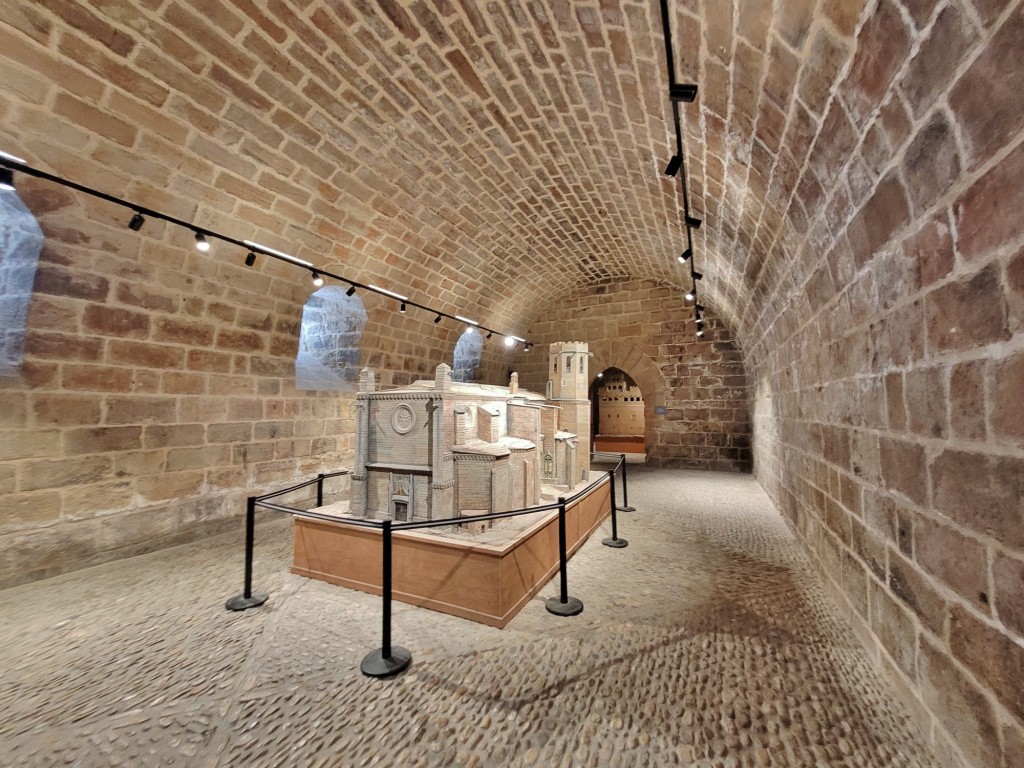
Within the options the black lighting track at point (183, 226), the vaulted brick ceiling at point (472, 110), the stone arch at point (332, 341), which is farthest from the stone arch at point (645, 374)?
the stone arch at point (332, 341)

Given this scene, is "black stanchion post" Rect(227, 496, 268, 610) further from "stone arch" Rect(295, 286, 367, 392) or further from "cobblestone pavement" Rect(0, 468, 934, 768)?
"stone arch" Rect(295, 286, 367, 392)

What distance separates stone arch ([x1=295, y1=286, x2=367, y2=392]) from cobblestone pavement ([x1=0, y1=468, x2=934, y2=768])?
3675 millimetres

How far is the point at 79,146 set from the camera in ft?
11.2

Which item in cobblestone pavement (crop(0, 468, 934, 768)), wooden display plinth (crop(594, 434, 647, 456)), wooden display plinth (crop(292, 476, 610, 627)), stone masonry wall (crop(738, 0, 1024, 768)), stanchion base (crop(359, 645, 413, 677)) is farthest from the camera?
wooden display plinth (crop(594, 434, 647, 456))

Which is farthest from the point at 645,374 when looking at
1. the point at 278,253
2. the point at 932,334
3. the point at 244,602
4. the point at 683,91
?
the point at 244,602

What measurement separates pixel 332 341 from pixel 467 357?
12.6 feet

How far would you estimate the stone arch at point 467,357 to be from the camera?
1051 cm

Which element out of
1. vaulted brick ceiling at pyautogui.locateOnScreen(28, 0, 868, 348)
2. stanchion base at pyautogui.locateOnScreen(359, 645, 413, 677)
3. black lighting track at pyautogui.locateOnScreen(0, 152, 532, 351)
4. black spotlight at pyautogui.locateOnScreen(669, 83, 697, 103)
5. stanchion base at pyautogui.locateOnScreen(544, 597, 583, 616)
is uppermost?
vaulted brick ceiling at pyautogui.locateOnScreen(28, 0, 868, 348)

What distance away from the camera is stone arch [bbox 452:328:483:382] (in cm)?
1051

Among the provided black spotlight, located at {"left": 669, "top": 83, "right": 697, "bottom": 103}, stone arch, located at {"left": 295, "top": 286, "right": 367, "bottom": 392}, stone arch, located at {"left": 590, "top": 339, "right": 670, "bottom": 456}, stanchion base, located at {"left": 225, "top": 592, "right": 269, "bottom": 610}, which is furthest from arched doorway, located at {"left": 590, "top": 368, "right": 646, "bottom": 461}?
stanchion base, located at {"left": 225, "top": 592, "right": 269, "bottom": 610}

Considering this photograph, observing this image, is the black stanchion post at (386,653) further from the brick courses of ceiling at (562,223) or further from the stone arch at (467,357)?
the stone arch at (467,357)

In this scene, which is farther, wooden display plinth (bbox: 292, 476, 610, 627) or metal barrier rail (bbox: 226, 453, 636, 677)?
wooden display plinth (bbox: 292, 476, 610, 627)

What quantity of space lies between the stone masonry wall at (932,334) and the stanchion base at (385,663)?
8.45 feet

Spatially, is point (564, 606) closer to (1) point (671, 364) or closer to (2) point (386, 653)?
(2) point (386, 653)
